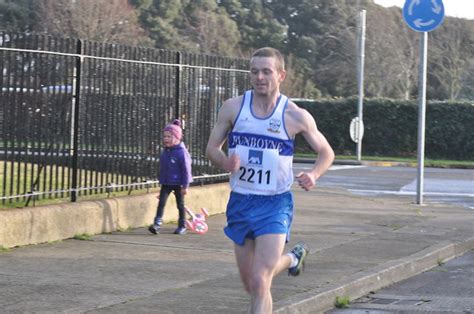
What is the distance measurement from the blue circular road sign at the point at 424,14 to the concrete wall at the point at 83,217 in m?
5.37

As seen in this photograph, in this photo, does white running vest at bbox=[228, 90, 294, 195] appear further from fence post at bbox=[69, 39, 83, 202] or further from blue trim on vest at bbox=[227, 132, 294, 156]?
fence post at bbox=[69, 39, 83, 202]

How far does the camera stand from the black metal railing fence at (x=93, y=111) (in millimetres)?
11250

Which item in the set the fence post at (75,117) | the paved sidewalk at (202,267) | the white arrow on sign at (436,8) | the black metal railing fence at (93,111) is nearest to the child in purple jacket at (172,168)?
the paved sidewalk at (202,267)

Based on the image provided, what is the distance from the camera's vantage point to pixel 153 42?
49.2 metres

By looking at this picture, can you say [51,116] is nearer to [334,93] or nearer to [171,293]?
[171,293]

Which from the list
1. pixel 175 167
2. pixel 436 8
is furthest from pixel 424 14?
pixel 175 167

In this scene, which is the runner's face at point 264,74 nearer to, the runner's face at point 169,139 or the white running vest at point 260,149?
the white running vest at point 260,149

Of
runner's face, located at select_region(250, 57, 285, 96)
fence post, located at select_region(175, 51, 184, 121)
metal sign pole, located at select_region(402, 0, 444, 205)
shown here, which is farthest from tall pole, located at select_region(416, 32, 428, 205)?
runner's face, located at select_region(250, 57, 285, 96)

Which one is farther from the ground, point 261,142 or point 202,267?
point 261,142

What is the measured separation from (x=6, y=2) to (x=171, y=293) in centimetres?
3586

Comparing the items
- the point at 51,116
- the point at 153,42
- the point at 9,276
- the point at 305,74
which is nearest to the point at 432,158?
the point at 153,42

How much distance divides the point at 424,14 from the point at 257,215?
11.7m

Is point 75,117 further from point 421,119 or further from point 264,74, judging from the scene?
point 421,119

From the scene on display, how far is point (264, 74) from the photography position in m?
6.85
